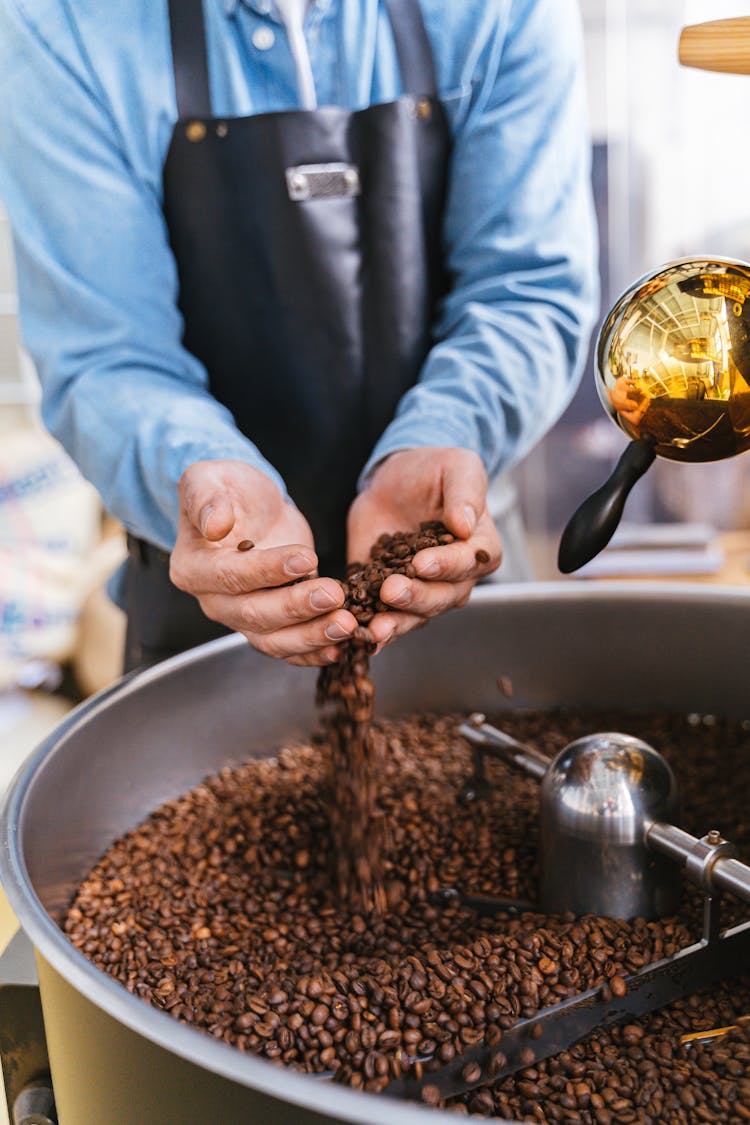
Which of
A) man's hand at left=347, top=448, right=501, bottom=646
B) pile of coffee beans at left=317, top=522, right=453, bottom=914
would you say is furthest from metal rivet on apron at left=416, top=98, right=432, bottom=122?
pile of coffee beans at left=317, top=522, right=453, bottom=914

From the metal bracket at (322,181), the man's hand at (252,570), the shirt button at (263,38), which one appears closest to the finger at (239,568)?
the man's hand at (252,570)

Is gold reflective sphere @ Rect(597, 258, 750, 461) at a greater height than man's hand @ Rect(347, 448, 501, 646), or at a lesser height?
greater

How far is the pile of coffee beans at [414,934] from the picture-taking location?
29.5 inches

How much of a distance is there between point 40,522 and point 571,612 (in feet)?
6.41

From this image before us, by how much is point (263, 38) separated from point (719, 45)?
0.80 meters

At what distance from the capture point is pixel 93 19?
1188 millimetres

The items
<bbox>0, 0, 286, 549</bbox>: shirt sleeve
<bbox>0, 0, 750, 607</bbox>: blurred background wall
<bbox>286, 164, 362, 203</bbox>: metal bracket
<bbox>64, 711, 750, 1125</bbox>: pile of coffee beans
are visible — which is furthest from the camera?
<bbox>0, 0, 750, 607</bbox>: blurred background wall

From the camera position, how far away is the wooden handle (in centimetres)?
57

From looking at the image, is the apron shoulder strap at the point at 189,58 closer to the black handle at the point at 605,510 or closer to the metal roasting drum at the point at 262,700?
the metal roasting drum at the point at 262,700

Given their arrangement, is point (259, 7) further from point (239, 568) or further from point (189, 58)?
point (239, 568)

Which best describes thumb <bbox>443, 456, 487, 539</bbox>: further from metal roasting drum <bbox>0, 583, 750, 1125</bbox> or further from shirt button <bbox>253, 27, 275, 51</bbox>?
shirt button <bbox>253, 27, 275, 51</bbox>

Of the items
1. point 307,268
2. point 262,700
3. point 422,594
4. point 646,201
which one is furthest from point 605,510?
point 646,201

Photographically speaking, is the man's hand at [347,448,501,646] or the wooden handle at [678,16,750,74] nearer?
the wooden handle at [678,16,750,74]

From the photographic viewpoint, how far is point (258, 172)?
4.21 feet
